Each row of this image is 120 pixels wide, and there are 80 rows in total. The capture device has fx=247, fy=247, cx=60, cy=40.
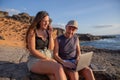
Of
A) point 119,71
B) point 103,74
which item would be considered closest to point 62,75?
point 103,74

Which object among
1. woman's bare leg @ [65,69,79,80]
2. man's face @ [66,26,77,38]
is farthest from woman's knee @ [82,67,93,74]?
man's face @ [66,26,77,38]

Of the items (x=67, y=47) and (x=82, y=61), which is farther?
(x=67, y=47)

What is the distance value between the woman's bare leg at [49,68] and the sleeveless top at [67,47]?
23.1 inches

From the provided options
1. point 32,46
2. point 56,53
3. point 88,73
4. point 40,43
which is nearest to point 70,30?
→ point 56,53

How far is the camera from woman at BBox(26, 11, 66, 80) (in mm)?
4866

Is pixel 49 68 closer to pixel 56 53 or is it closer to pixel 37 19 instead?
pixel 56 53

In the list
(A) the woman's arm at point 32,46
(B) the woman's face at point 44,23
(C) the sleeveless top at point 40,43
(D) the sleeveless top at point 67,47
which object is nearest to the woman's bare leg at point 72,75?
(D) the sleeveless top at point 67,47

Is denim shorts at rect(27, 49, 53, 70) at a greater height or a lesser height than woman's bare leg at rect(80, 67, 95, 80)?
greater

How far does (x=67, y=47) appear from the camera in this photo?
5371 millimetres

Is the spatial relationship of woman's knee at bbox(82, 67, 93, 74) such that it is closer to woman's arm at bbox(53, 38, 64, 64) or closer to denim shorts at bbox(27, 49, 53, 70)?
woman's arm at bbox(53, 38, 64, 64)

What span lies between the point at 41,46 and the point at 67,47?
0.56 metres

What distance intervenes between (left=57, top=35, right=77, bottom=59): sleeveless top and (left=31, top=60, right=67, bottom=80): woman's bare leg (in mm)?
588

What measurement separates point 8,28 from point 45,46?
75.2 ft

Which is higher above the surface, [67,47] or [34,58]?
[67,47]
